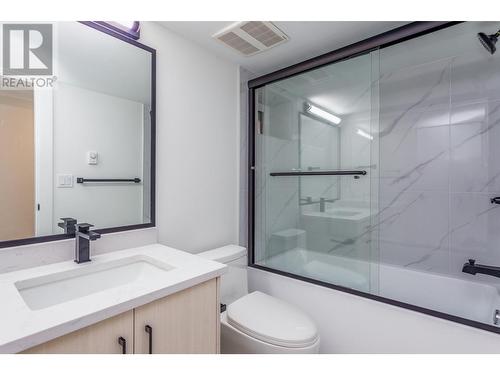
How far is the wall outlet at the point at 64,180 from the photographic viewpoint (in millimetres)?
1184

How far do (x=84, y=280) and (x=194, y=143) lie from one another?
3.33ft

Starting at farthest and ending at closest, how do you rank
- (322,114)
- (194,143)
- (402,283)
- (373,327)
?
(322,114) → (402,283) → (194,143) → (373,327)

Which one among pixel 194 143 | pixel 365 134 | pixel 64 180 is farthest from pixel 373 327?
pixel 64 180

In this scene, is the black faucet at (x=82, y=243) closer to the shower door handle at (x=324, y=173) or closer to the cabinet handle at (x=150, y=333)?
the cabinet handle at (x=150, y=333)

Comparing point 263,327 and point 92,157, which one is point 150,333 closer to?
point 263,327

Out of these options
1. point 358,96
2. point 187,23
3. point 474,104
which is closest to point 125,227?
point 187,23

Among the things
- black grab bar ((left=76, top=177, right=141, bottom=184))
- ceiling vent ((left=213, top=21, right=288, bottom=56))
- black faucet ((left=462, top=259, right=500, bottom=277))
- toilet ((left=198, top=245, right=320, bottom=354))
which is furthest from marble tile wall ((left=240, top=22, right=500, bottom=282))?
black grab bar ((left=76, top=177, right=141, bottom=184))

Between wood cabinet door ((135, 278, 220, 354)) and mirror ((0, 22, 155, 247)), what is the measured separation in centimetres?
62

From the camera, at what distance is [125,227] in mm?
1381

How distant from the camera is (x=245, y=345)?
1.29m

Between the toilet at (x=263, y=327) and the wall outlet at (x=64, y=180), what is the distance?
853 millimetres

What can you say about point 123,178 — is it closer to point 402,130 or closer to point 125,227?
point 125,227

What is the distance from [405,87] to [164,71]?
171 centimetres

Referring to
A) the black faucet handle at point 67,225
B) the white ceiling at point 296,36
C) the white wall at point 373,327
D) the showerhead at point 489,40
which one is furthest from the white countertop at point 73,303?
the showerhead at point 489,40
